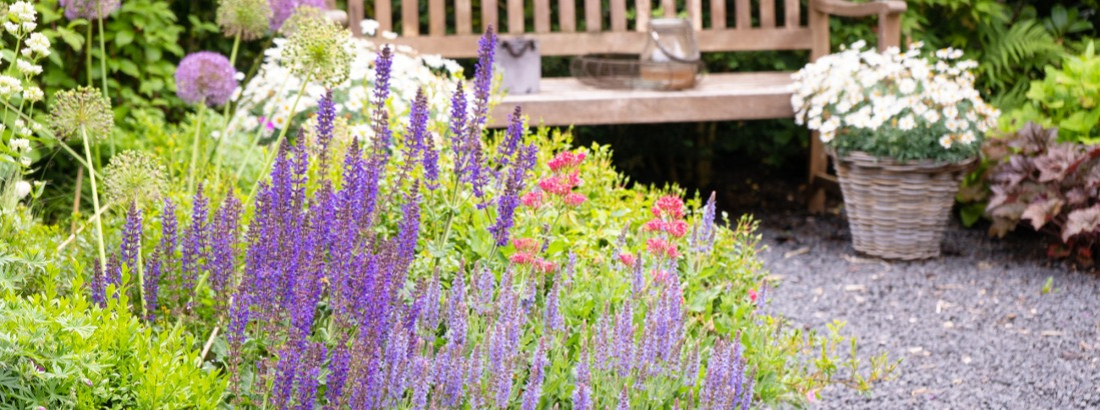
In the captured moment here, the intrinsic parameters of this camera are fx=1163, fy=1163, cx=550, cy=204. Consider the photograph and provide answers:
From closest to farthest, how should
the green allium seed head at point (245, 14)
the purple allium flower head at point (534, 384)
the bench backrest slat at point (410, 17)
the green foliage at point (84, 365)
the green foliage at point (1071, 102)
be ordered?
1. the green foliage at point (84, 365)
2. the purple allium flower head at point (534, 384)
3. the green allium seed head at point (245, 14)
4. the green foliage at point (1071, 102)
5. the bench backrest slat at point (410, 17)

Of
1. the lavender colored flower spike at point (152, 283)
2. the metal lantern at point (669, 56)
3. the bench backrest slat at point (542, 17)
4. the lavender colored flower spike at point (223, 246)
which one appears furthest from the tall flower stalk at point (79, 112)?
the bench backrest slat at point (542, 17)

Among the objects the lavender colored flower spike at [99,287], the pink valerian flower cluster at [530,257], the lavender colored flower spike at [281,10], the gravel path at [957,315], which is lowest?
the gravel path at [957,315]

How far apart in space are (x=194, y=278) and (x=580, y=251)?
3.22ft

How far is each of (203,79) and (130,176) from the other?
90cm

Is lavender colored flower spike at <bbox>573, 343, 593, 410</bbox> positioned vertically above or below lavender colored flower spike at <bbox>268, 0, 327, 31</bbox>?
below

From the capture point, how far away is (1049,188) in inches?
169

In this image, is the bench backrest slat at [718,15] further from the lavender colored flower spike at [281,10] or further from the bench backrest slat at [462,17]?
the lavender colored flower spike at [281,10]

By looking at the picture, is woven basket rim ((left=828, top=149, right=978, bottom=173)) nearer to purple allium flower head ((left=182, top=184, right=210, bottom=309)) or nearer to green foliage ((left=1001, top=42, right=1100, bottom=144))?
green foliage ((left=1001, top=42, right=1100, bottom=144))

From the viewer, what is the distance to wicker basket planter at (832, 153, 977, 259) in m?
4.32

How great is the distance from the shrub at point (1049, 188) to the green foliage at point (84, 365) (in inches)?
130

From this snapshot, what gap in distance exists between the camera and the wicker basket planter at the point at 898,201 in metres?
4.32

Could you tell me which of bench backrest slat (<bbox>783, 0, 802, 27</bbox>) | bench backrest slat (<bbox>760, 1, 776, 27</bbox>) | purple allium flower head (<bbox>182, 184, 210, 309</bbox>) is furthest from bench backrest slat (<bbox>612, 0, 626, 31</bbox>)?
purple allium flower head (<bbox>182, 184, 210, 309</bbox>)

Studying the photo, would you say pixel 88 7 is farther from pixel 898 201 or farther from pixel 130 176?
pixel 898 201

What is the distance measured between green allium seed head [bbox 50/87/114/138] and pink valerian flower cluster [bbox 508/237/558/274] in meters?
0.91
